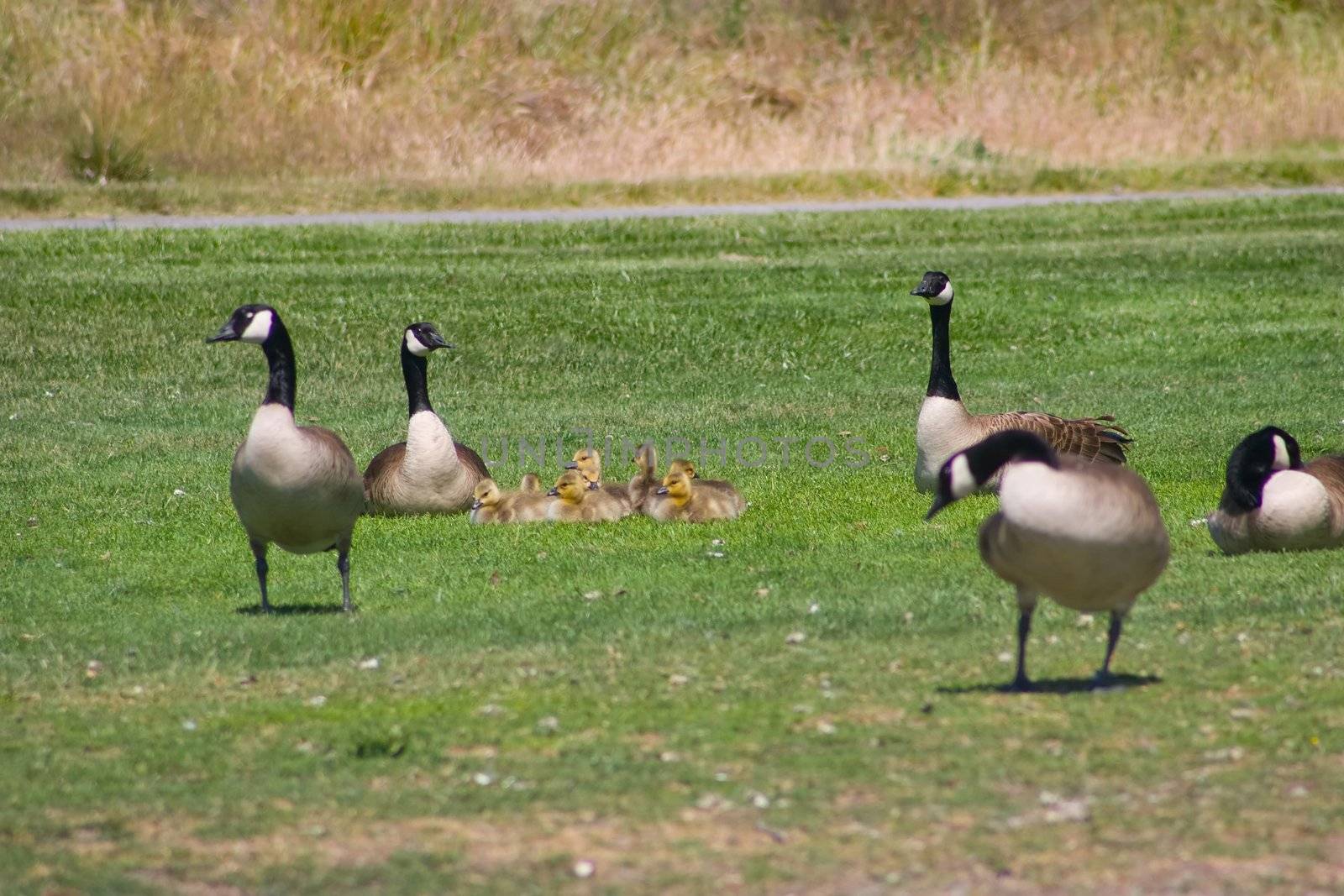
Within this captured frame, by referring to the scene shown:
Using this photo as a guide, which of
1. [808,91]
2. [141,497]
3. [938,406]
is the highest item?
[808,91]

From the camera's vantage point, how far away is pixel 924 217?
981 inches

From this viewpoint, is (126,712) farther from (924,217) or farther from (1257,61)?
(1257,61)

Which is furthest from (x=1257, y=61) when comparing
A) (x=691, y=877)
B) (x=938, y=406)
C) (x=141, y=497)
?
(x=691, y=877)

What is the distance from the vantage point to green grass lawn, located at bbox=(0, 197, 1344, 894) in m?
5.84

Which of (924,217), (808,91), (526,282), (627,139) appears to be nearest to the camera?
(526,282)

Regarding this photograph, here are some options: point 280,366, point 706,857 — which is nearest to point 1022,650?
point 706,857

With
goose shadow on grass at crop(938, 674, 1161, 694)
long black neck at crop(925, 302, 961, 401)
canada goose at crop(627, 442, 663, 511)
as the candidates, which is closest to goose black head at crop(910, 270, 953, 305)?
long black neck at crop(925, 302, 961, 401)

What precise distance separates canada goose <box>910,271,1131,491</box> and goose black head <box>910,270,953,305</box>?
93cm

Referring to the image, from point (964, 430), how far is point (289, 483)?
4922 millimetres

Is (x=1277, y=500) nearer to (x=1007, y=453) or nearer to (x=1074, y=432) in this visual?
(x=1074, y=432)

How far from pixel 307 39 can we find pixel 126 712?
23851 millimetres

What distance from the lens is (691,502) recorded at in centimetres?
1214

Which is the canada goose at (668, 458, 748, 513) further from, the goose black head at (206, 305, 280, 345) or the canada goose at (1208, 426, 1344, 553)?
the canada goose at (1208, 426, 1344, 553)

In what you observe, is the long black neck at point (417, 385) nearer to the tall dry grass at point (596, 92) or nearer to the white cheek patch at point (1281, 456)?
the white cheek patch at point (1281, 456)
